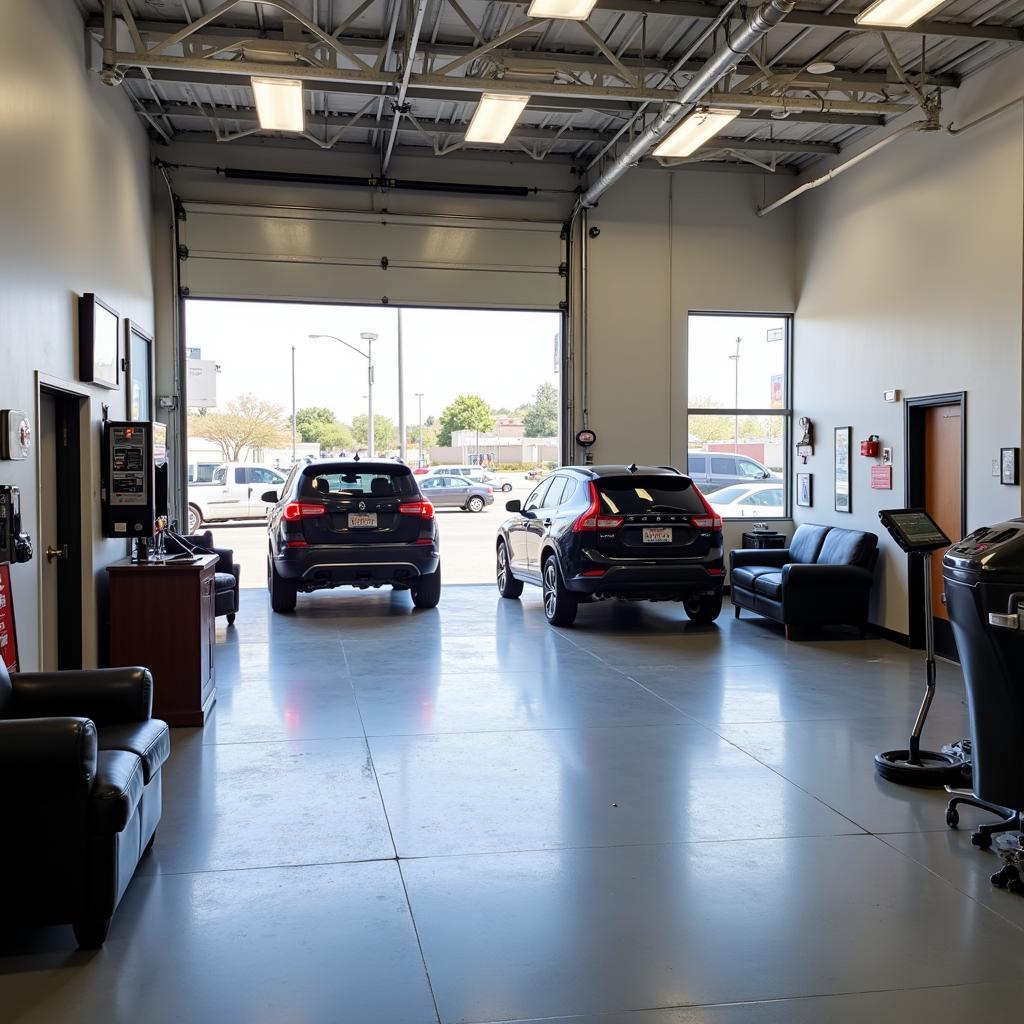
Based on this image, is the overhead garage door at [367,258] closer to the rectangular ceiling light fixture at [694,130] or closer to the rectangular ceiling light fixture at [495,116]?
the rectangular ceiling light fixture at [495,116]

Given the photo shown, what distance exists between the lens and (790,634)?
9.03 meters

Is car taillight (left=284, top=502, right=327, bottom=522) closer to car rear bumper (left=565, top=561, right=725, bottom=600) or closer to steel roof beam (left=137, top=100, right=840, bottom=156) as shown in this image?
car rear bumper (left=565, top=561, right=725, bottom=600)

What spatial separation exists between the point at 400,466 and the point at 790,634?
4.11m

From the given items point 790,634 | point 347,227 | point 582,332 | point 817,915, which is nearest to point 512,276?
point 582,332

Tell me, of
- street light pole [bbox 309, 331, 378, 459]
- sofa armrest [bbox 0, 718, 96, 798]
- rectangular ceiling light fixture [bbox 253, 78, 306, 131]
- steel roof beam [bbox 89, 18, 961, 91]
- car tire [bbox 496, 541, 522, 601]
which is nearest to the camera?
sofa armrest [bbox 0, 718, 96, 798]

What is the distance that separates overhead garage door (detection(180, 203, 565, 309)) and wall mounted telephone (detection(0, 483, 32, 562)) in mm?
6787

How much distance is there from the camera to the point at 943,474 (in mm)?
8742

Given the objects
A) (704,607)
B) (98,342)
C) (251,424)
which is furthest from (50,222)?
(251,424)

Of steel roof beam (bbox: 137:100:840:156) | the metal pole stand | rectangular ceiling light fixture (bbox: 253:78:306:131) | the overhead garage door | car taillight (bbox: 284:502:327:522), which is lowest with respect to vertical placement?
the metal pole stand

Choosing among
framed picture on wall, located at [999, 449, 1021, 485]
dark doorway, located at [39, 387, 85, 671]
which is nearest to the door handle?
dark doorway, located at [39, 387, 85, 671]

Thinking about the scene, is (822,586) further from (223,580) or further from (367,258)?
(367,258)

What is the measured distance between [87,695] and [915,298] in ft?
26.0

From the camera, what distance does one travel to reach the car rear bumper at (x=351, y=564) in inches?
378

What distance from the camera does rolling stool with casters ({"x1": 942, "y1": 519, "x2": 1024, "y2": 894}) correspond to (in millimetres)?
3598
